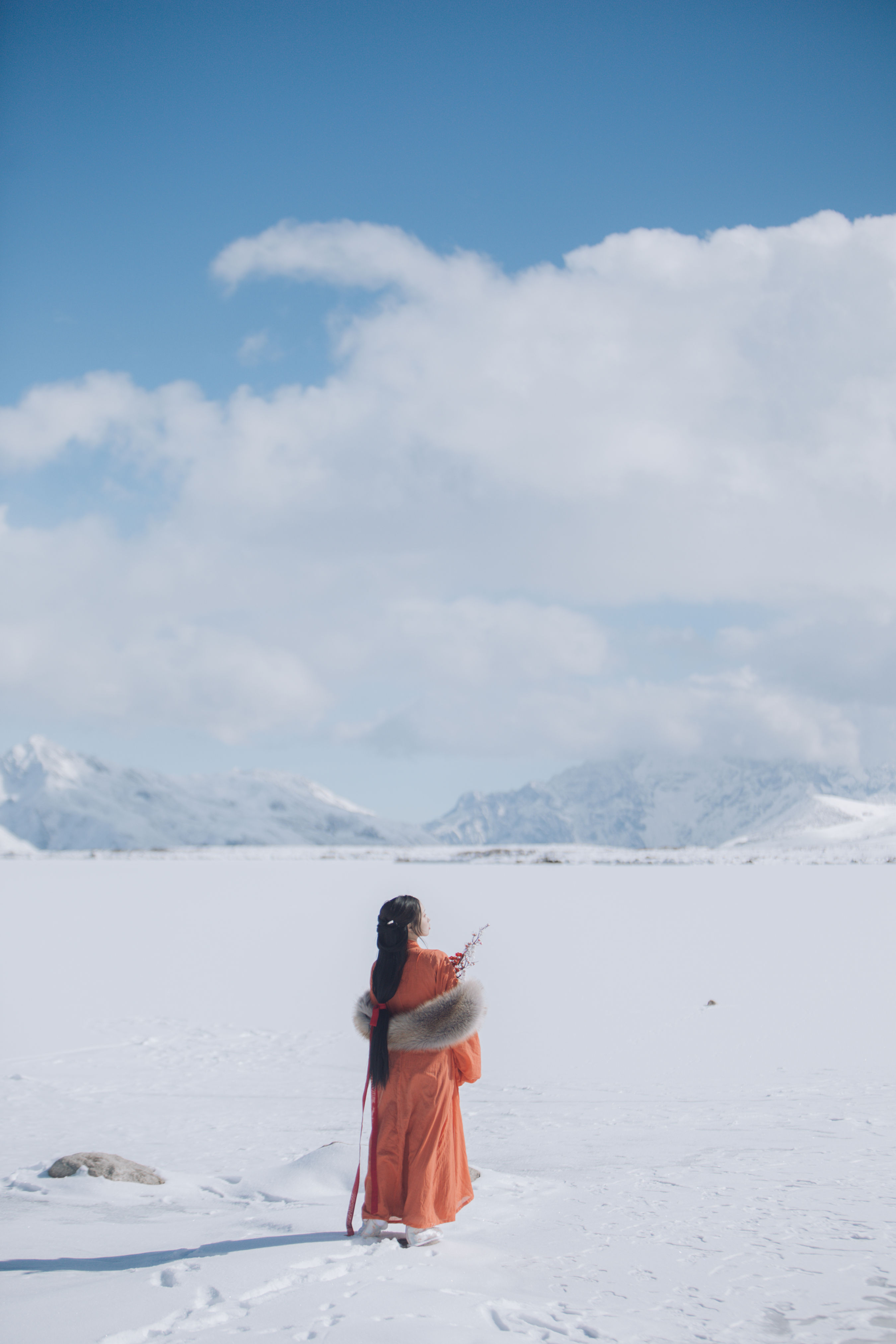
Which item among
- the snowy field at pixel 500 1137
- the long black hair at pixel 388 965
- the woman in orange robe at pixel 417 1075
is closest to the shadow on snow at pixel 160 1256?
the snowy field at pixel 500 1137

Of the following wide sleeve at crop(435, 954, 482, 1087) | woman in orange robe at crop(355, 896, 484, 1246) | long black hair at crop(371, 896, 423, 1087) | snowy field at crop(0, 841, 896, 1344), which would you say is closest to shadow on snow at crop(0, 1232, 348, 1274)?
snowy field at crop(0, 841, 896, 1344)

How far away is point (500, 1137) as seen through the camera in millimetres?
7957

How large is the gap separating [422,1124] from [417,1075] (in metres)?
0.23

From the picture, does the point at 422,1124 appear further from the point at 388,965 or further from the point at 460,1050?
the point at 388,965

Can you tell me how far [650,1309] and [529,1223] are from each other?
1.36m

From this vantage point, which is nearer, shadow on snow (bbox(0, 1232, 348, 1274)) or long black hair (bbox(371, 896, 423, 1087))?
shadow on snow (bbox(0, 1232, 348, 1274))

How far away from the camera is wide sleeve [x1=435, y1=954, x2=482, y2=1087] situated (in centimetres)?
526

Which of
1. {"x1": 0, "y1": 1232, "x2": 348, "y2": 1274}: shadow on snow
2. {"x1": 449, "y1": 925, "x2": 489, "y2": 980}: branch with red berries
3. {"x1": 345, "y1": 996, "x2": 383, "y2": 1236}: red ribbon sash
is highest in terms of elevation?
{"x1": 449, "y1": 925, "x2": 489, "y2": 980}: branch with red berries

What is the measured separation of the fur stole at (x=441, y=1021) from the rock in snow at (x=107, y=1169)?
253 cm

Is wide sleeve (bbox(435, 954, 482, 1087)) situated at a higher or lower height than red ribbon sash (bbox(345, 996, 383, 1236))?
higher

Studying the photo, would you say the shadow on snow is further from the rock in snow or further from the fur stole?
the rock in snow

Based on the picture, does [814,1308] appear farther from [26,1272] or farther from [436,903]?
[436,903]

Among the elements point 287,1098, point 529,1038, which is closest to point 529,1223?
point 287,1098

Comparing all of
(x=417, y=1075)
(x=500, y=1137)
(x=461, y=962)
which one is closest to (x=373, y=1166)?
(x=417, y=1075)
